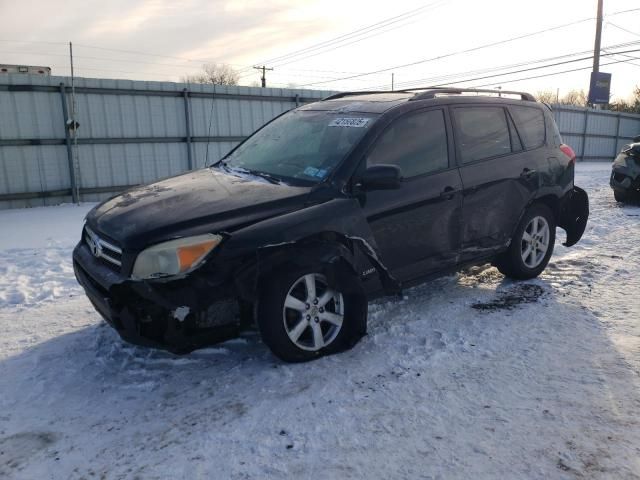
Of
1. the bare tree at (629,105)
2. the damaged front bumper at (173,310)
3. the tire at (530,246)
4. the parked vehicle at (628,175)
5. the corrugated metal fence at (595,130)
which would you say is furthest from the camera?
the bare tree at (629,105)

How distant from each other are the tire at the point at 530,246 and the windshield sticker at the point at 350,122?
1954 millimetres

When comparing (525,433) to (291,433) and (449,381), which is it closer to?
(449,381)

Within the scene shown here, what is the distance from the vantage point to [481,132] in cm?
452

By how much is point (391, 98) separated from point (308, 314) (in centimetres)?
204

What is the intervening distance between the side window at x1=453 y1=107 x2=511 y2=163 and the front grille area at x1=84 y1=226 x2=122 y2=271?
2808 mm

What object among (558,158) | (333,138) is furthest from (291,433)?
(558,158)

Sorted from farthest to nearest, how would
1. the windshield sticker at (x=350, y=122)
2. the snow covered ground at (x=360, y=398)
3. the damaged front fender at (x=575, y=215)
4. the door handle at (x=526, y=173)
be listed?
the damaged front fender at (x=575, y=215) → the door handle at (x=526, y=173) → the windshield sticker at (x=350, y=122) → the snow covered ground at (x=360, y=398)

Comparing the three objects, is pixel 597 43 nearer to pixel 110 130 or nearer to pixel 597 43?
pixel 597 43

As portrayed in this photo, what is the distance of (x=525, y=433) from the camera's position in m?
2.58

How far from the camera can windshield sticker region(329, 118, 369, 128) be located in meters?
3.85

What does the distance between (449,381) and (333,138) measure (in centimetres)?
195

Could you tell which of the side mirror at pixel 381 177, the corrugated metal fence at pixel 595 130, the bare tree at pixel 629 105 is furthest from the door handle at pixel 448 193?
the bare tree at pixel 629 105

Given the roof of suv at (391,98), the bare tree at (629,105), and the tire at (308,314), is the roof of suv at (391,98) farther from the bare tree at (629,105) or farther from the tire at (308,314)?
the bare tree at (629,105)

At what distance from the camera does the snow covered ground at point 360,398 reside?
2400 mm
